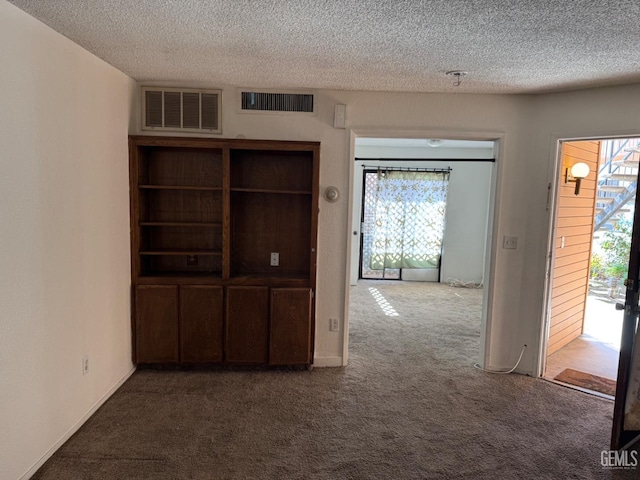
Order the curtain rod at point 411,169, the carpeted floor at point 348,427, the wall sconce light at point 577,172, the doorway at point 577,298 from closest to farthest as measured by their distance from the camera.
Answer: the carpeted floor at point 348,427, the doorway at point 577,298, the wall sconce light at point 577,172, the curtain rod at point 411,169

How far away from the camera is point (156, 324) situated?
3.35m

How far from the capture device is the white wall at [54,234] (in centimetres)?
195

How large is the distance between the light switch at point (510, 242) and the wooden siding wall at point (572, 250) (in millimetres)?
440

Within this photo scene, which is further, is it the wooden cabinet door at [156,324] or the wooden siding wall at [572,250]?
the wooden siding wall at [572,250]

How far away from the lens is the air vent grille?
3.40 m

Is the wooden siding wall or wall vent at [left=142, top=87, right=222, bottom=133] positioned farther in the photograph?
the wooden siding wall

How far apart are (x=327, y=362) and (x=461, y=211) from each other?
465 centimetres

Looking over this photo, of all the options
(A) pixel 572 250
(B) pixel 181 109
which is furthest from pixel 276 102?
(A) pixel 572 250

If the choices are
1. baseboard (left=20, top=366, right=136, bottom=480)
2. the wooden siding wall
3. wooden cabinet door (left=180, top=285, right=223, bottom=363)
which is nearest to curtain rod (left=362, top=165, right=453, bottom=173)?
the wooden siding wall

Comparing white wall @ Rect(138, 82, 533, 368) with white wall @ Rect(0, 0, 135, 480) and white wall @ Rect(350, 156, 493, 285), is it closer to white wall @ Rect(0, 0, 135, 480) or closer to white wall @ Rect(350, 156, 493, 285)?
white wall @ Rect(0, 0, 135, 480)

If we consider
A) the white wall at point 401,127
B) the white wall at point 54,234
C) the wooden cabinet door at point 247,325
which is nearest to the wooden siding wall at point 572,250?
the white wall at point 401,127

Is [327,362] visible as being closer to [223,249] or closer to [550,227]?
[223,249]

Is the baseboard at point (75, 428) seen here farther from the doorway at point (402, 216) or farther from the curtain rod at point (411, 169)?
the curtain rod at point (411, 169)

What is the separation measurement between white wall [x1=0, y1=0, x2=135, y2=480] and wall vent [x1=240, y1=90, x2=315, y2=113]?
3.08 feet
